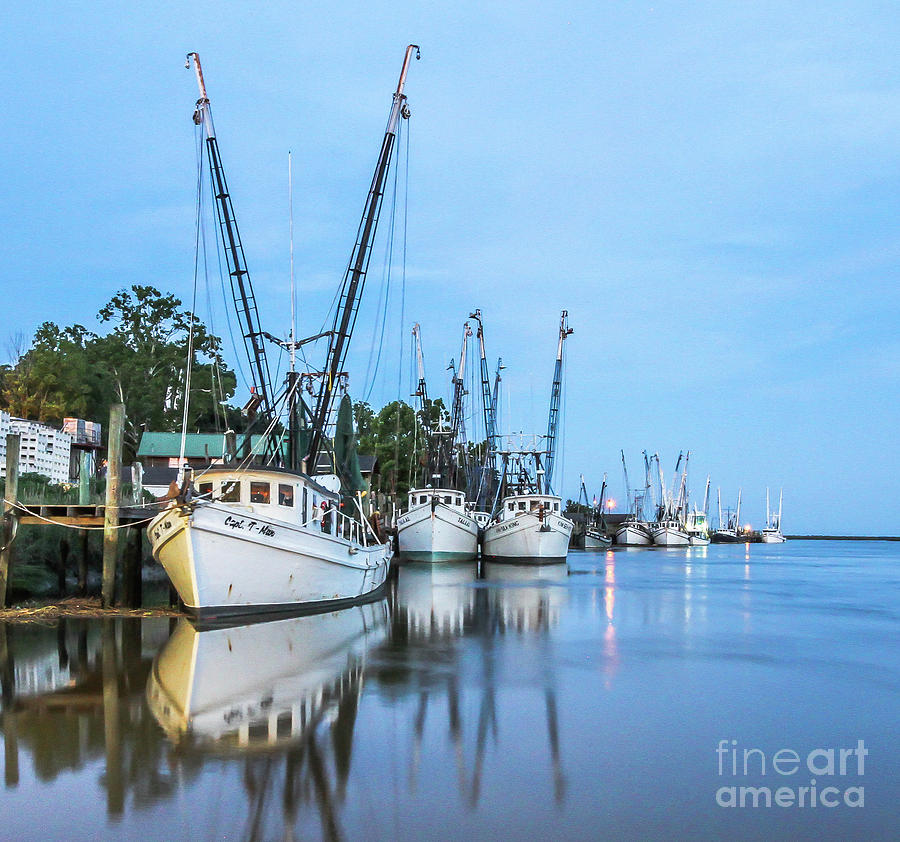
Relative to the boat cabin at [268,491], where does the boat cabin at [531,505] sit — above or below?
below

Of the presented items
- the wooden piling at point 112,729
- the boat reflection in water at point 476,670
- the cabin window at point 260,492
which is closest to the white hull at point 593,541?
the boat reflection in water at point 476,670

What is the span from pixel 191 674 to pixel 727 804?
29.6 feet

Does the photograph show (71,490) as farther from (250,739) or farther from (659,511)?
(659,511)

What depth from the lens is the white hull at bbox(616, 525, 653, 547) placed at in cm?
11319

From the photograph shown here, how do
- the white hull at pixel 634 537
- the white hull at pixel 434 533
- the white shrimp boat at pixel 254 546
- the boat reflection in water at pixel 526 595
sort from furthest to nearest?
the white hull at pixel 634 537 < the white hull at pixel 434 533 < the boat reflection in water at pixel 526 595 < the white shrimp boat at pixel 254 546

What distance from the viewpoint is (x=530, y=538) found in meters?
52.6

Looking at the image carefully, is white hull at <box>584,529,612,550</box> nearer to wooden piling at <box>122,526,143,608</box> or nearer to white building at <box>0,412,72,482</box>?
white building at <box>0,412,72,482</box>

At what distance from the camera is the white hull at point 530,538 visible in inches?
2060

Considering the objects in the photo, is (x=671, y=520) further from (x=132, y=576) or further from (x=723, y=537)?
(x=132, y=576)

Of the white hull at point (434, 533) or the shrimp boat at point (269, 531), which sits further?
the white hull at point (434, 533)

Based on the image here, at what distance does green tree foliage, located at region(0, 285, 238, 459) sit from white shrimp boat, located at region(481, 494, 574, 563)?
17923mm

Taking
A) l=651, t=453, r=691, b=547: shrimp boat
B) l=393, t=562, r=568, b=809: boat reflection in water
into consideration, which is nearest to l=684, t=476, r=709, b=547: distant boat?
l=651, t=453, r=691, b=547: shrimp boat

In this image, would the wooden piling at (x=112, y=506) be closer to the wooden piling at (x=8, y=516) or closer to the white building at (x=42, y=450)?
the wooden piling at (x=8, y=516)

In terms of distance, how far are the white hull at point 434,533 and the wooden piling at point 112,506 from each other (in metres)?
28.0
